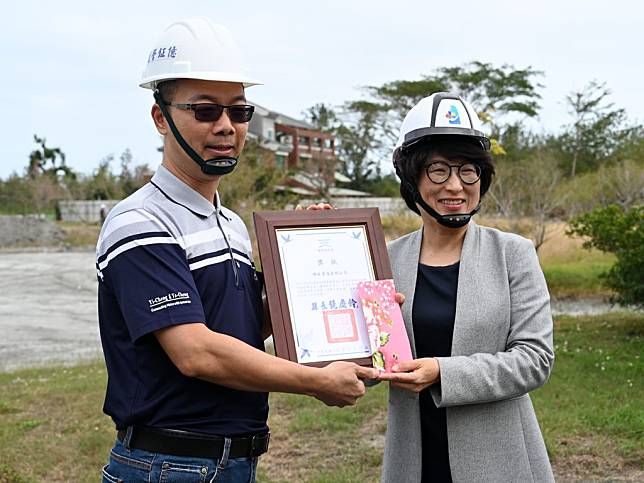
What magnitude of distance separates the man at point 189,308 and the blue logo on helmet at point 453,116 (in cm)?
69

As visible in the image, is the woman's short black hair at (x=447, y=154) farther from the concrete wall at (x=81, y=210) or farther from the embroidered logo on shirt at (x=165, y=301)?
the concrete wall at (x=81, y=210)

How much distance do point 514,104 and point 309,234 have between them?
40488 mm

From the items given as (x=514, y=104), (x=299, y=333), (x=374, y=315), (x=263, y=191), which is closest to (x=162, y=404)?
(x=299, y=333)

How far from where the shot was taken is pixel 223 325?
2510 mm

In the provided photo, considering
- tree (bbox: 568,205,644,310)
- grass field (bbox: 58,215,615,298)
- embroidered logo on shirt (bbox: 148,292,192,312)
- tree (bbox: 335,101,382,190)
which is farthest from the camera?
tree (bbox: 335,101,382,190)

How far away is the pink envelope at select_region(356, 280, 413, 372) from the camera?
2.69 m

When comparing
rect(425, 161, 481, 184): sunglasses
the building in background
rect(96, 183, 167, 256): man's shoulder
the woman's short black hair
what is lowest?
rect(96, 183, 167, 256): man's shoulder

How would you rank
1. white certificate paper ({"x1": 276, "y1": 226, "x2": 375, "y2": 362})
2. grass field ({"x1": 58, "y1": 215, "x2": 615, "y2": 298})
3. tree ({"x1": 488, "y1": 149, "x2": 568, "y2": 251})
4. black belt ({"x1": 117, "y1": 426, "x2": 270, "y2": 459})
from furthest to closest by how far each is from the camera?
tree ({"x1": 488, "y1": 149, "x2": 568, "y2": 251}) → grass field ({"x1": 58, "y1": 215, "x2": 615, "y2": 298}) → white certificate paper ({"x1": 276, "y1": 226, "x2": 375, "y2": 362}) → black belt ({"x1": 117, "y1": 426, "x2": 270, "y2": 459})

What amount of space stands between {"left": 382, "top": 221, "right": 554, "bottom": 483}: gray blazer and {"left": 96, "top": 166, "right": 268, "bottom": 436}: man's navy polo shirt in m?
0.60

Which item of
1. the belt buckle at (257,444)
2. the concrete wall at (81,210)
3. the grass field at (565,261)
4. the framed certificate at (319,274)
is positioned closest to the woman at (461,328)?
the framed certificate at (319,274)

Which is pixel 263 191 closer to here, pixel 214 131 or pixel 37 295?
pixel 37 295

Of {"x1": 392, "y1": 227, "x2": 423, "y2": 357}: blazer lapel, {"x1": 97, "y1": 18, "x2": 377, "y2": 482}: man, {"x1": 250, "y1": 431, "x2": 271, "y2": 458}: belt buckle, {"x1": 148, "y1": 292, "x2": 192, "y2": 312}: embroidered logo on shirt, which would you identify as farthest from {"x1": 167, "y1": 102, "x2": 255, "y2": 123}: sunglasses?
{"x1": 250, "y1": 431, "x2": 271, "y2": 458}: belt buckle

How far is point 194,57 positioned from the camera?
8.36ft

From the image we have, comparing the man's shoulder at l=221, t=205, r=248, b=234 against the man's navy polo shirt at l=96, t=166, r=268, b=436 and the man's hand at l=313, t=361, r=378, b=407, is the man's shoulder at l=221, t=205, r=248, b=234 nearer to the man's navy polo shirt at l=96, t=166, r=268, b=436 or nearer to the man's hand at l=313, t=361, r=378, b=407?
the man's navy polo shirt at l=96, t=166, r=268, b=436
